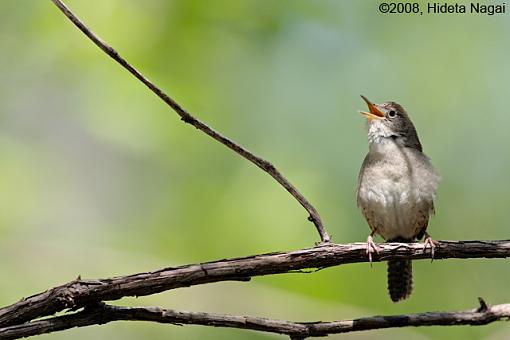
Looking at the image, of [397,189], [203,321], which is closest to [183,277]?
[203,321]

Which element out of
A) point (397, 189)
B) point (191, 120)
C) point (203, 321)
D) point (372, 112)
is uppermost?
point (372, 112)

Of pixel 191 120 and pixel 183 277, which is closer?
pixel 183 277

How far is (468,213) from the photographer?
6.97m

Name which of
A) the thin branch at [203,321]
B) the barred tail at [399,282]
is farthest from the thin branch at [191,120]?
the barred tail at [399,282]

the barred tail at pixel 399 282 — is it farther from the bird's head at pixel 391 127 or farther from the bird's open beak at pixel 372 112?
the bird's open beak at pixel 372 112

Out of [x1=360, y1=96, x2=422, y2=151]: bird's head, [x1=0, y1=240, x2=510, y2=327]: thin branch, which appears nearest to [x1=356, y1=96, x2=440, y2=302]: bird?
[x1=360, y1=96, x2=422, y2=151]: bird's head

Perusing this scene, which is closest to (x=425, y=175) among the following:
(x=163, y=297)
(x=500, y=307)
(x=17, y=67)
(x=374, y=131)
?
(x=374, y=131)

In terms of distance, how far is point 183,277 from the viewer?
3.36m

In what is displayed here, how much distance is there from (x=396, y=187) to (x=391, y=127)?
55 centimetres

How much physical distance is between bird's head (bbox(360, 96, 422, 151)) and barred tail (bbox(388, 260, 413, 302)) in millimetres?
929

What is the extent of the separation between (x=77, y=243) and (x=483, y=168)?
4013 mm

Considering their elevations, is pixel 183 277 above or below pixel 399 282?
below

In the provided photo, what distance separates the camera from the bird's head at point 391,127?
562 cm

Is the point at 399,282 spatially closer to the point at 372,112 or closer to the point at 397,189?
the point at 397,189
